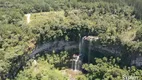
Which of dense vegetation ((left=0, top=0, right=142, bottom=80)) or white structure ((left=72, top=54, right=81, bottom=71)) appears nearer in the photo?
dense vegetation ((left=0, top=0, right=142, bottom=80))

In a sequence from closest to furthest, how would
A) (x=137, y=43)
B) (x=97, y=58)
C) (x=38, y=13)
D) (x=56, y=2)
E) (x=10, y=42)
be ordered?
(x=10, y=42) < (x=137, y=43) < (x=97, y=58) < (x=38, y=13) < (x=56, y=2)

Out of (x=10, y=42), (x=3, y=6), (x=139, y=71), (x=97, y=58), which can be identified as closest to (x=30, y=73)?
(x=10, y=42)

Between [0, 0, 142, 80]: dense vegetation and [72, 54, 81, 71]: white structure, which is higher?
[0, 0, 142, 80]: dense vegetation

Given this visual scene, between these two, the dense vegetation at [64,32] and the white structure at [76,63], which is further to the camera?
the white structure at [76,63]

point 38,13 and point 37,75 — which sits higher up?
point 38,13

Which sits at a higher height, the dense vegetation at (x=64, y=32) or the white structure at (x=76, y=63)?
the dense vegetation at (x=64, y=32)

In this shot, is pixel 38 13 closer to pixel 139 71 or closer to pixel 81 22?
pixel 81 22

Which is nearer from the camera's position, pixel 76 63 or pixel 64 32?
pixel 64 32

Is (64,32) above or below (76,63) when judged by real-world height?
above
